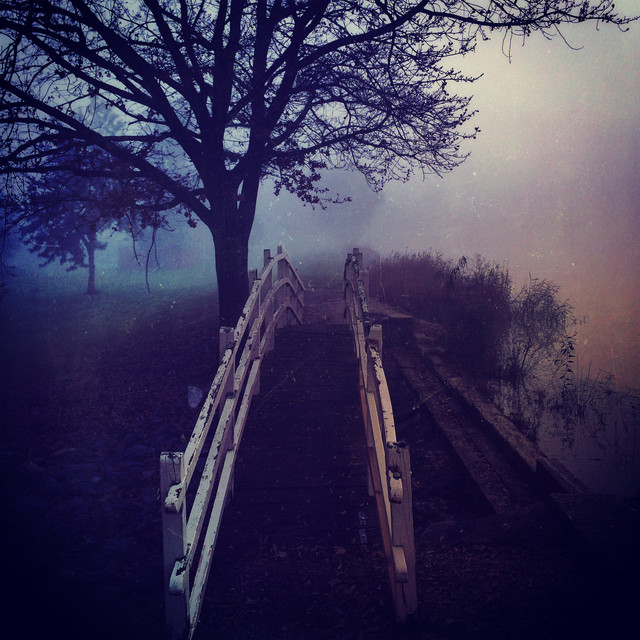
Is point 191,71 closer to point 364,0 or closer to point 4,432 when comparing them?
point 364,0

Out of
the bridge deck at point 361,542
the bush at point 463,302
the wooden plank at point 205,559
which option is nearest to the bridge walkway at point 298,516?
the bridge deck at point 361,542

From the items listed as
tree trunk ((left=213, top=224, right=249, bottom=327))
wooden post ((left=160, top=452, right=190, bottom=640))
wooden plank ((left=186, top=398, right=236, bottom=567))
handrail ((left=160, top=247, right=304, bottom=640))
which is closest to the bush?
tree trunk ((left=213, top=224, right=249, bottom=327))

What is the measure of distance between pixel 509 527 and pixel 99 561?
12.3 ft

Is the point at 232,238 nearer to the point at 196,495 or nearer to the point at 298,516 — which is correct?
the point at 298,516

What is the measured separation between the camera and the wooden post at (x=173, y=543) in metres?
2.79

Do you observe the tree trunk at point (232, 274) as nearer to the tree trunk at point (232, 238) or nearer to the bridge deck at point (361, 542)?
the tree trunk at point (232, 238)

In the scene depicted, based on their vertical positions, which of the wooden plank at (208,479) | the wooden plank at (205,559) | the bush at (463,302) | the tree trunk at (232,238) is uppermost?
the tree trunk at (232,238)

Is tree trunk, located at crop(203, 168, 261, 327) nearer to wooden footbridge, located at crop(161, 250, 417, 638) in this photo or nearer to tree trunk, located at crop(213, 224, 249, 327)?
tree trunk, located at crop(213, 224, 249, 327)

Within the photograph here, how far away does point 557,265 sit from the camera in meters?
17.3

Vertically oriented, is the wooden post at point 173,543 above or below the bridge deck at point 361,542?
above

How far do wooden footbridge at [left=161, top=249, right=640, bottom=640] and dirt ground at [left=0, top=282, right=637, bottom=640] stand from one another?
33mm

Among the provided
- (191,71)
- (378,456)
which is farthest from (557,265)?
(378,456)

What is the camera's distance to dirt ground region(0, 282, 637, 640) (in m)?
3.03

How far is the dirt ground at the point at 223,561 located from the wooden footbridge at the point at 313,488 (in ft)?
0.11
